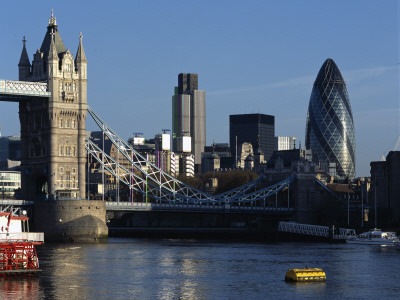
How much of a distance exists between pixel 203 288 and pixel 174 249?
48.0 metres

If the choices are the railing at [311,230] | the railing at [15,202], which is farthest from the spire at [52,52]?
the railing at [311,230]

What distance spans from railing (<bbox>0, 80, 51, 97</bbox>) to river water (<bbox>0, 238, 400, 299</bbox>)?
24380 millimetres

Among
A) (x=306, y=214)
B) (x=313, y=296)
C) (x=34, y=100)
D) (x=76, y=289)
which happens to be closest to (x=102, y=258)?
(x=76, y=289)

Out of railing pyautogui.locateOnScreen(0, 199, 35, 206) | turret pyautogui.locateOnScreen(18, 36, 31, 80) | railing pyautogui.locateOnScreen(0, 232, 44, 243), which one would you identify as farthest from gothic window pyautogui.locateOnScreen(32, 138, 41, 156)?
railing pyautogui.locateOnScreen(0, 232, 44, 243)

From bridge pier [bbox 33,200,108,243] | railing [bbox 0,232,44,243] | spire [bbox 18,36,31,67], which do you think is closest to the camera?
railing [bbox 0,232,44,243]

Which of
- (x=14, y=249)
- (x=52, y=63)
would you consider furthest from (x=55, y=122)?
(x=14, y=249)

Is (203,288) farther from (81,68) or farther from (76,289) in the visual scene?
(81,68)

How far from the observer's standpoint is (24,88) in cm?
14575

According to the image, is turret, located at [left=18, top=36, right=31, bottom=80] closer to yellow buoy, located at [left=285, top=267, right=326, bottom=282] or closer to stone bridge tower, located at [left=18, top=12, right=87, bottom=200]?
stone bridge tower, located at [left=18, top=12, right=87, bottom=200]

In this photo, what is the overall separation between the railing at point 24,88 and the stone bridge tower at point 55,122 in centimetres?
121

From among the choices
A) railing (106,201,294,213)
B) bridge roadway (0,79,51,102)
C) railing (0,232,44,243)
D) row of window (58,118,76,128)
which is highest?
bridge roadway (0,79,51,102)

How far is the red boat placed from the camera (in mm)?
87000

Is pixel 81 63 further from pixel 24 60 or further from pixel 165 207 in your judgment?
pixel 165 207

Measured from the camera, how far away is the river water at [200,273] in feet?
Result: 258
